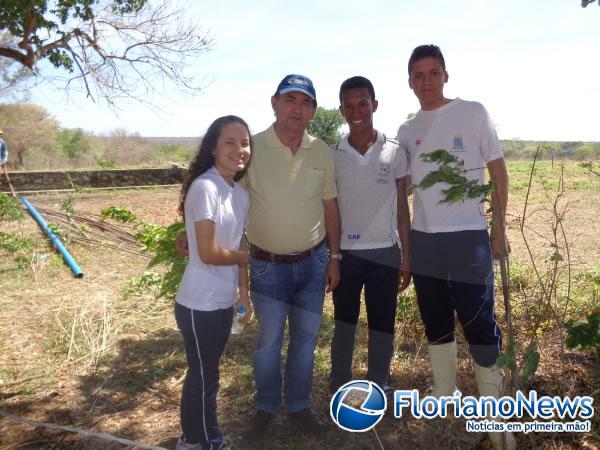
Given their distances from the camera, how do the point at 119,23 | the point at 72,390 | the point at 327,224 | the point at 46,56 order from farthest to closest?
1. the point at 119,23
2. the point at 46,56
3. the point at 72,390
4. the point at 327,224

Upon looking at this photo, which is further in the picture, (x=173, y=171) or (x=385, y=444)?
(x=173, y=171)

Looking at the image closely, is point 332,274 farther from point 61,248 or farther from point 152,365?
point 61,248

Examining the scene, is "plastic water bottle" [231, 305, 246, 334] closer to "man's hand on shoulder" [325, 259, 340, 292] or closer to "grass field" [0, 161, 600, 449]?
"man's hand on shoulder" [325, 259, 340, 292]

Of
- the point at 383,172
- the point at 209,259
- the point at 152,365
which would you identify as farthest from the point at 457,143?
the point at 152,365

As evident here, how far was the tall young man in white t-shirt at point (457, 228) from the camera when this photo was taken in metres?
2.61

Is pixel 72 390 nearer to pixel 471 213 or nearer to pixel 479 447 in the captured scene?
pixel 479 447

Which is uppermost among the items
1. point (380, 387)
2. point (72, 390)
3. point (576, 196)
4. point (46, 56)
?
point (46, 56)

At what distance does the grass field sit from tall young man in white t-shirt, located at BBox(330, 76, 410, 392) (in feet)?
2.16

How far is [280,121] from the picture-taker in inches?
107

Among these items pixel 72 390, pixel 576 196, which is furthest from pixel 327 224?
pixel 576 196

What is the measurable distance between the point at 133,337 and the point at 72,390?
0.96 m

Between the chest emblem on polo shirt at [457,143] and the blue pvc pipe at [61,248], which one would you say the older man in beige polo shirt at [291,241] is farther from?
the blue pvc pipe at [61,248]

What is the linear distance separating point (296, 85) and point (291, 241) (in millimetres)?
837

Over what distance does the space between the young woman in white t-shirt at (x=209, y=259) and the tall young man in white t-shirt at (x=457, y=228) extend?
100cm
